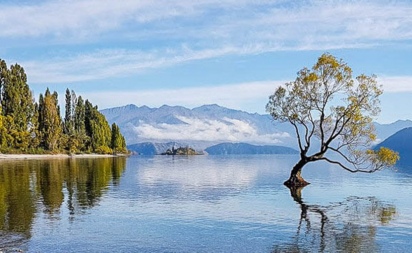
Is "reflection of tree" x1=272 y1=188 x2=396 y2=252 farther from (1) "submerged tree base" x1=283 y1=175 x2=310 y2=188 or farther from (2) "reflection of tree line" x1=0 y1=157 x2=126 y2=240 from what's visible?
(2) "reflection of tree line" x1=0 y1=157 x2=126 y2=240

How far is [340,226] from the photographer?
39.2 metres

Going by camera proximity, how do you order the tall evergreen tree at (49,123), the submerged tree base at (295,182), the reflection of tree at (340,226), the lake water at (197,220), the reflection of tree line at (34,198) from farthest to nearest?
the tall evergreen tree at (49,123) → the submerged tree base at (295,182) → the reflection of tree line at (34,198) → the lake water at (197,220) → the reflection of tree at (340,226)

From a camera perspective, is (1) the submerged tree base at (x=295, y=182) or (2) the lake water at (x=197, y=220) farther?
(1) the submerged tree base at (x=295, y=182)

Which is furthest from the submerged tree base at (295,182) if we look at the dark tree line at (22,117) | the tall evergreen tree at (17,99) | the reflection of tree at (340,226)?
the tall evergreen tree at (17,99)

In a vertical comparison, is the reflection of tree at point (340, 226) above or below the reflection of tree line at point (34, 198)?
below

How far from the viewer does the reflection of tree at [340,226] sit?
31.3 m

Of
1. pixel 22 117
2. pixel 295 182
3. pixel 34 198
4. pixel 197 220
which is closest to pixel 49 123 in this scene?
pixel 22 117

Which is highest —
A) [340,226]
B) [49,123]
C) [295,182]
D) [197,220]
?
[49,123]

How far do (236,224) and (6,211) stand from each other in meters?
21.0

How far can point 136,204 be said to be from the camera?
51188 millimetres

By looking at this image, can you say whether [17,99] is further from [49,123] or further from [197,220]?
[197,220]

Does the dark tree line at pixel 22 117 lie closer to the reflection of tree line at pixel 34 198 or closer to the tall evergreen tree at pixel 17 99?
the tall evergreen tree at pixel 17 99

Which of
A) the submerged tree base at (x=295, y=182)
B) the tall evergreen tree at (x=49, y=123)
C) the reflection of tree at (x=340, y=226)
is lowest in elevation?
the reflection of tree at (x=340, y=226)

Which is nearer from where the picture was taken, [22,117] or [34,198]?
[34,198]
